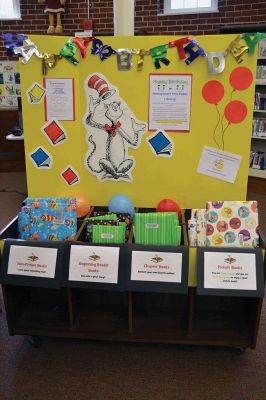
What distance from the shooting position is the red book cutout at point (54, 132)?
2.11 m

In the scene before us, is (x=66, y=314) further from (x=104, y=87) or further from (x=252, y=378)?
(x=104, y=87)

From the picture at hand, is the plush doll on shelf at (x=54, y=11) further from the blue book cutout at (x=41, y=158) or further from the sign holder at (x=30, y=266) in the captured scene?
the sign holder at (x=30, y=266)

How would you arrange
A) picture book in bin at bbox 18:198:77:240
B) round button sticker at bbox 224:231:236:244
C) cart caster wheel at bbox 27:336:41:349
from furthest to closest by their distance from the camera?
cart caster wheel at bbox 27:336:41:349 < picture book in bin at bbox 18:198:77:240 < round button sticker at bbox 224:231:236:244

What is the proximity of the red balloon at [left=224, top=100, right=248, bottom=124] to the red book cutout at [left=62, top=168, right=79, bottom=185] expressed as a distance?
897 millimetres

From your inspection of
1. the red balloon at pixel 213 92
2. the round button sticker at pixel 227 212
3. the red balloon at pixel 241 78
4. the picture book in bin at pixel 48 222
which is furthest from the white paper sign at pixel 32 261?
the red balloon at pixel 241 78

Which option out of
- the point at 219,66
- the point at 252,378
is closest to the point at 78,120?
the point at 219,66

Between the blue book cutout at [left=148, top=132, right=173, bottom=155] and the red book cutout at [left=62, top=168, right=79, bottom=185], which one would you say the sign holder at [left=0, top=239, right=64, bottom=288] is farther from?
the blue book cutout at [left=148, top=132, right=173, bottom=155]

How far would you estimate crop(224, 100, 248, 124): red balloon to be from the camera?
1983mm

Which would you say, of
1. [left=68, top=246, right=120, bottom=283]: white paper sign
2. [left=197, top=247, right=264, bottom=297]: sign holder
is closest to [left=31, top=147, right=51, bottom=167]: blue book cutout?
[left=68, top=246, right=120, bottom=283]: white paper sign

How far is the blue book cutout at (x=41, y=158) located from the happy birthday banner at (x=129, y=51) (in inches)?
16.8

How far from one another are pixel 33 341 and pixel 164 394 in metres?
0.74

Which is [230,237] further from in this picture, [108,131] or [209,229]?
[108,131]

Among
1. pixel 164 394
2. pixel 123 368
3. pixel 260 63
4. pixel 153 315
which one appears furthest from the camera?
pixel 260 63

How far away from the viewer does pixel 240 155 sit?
205 cm
